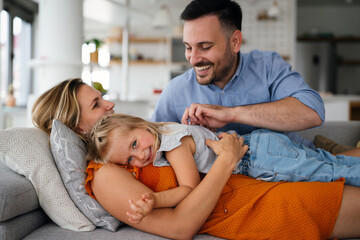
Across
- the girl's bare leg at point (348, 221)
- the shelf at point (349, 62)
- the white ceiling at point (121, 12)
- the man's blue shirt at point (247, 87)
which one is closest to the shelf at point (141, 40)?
the white ceiling at point (121, 12)

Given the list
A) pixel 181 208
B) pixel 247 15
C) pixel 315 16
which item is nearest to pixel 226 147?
pixel 181 208

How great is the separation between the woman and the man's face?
0.68m

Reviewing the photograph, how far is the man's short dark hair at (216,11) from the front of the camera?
6.27ft

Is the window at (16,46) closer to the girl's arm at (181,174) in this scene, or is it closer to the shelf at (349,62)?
the girl's arm at (181,174)

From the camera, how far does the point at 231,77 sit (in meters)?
2.02

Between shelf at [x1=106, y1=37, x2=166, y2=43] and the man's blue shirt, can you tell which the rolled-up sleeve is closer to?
the man's blue shirt

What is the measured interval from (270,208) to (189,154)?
1.13ft

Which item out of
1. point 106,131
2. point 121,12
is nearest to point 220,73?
point 106,131

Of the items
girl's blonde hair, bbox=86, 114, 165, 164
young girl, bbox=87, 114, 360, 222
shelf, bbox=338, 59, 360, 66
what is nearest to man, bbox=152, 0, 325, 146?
young girl, bbox=87, 114, 360, 222

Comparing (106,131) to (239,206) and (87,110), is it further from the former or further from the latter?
(239,206)

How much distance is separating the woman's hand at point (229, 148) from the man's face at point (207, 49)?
60cm

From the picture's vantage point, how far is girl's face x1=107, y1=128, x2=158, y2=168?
51.4 inches

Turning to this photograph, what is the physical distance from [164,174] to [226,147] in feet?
0.82

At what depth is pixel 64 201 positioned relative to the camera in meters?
1.29
